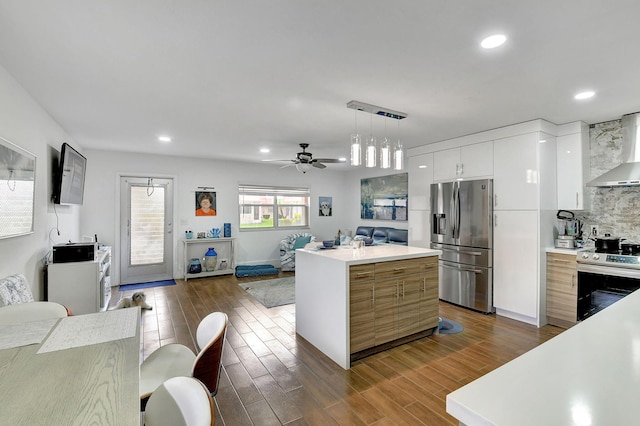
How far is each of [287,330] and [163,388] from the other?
267cm

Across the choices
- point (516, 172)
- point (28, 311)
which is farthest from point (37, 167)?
point (516, 172)

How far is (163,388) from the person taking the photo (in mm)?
989

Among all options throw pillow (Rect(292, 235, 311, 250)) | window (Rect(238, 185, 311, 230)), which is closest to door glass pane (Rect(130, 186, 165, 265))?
window (Rect(238, 185, 311, 230))

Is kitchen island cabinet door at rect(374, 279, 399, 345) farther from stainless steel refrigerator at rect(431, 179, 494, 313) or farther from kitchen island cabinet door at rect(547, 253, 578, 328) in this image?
kitchen island cabinet door at rect(547, 253, 578, 328)

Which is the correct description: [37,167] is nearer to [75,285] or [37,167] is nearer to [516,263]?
[75,285]

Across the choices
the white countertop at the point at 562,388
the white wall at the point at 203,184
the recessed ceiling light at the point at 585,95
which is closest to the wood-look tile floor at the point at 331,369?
the white countertop at the point at 562,388

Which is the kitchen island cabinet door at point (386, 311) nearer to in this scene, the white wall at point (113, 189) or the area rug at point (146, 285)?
the white wall at point (113, 189)

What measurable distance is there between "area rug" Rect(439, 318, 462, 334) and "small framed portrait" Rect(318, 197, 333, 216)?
4716 millimetres

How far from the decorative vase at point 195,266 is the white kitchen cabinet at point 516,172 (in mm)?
5421

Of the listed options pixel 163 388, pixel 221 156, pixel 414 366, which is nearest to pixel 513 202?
pixel 414 366

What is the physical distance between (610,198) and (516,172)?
117cm

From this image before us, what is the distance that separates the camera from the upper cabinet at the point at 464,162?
410 cm

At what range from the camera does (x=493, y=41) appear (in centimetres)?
191

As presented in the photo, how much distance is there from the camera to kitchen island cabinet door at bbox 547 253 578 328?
3.49 m
